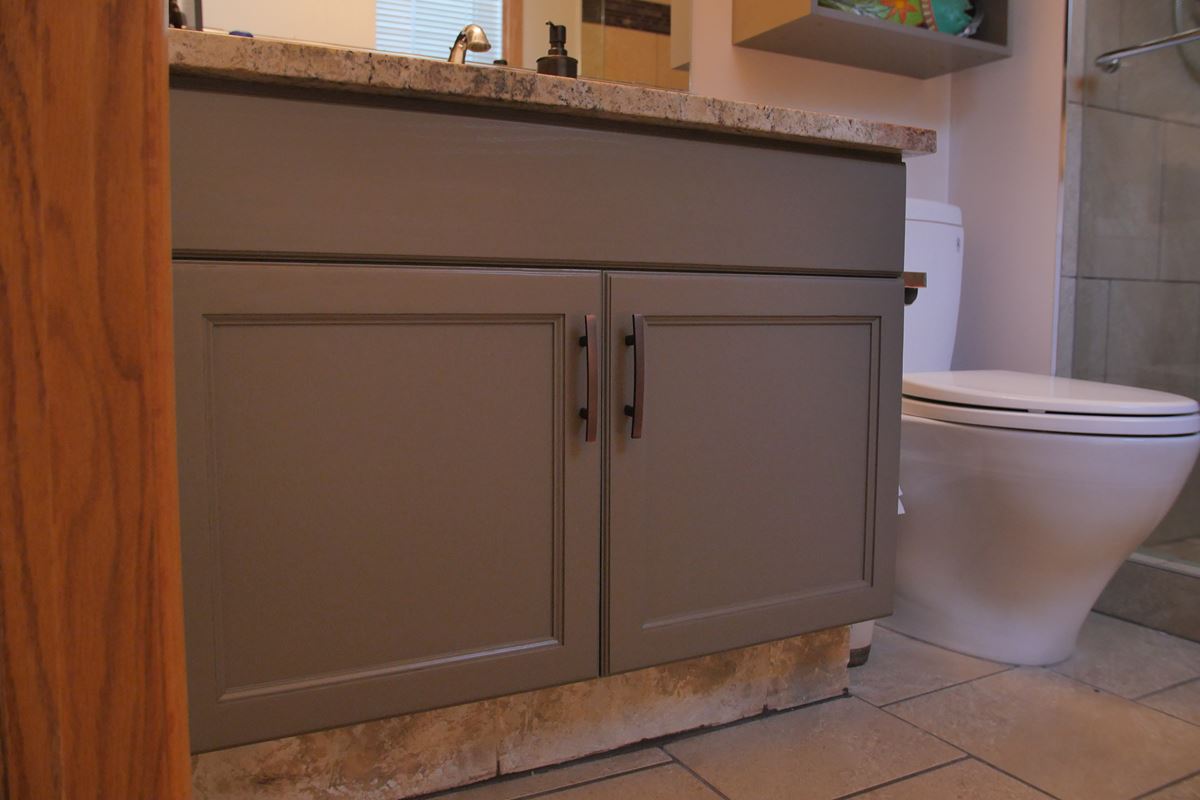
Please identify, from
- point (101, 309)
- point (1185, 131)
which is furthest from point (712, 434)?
point (1185, 131)

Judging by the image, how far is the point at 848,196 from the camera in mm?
1188

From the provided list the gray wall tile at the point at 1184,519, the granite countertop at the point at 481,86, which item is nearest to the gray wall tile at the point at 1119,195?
the gray wall tile at the point at 1184,519

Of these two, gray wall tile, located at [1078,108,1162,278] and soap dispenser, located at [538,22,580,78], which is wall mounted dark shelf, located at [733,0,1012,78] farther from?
soap dispenser, located at [538,22,580,78]

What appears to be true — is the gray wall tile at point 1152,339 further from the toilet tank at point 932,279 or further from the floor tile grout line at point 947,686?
the floor tile grout line at point 947,686

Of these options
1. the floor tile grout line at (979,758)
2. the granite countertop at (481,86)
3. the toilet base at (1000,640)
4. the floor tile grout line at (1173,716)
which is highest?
the granite countertop at (481,86)

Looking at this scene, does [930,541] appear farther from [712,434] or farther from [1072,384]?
[712,434]

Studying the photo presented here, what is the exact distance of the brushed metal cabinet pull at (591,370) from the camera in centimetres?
101

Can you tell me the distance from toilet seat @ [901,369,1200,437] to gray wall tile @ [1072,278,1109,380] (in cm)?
53

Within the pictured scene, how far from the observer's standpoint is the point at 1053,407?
1.38 meters

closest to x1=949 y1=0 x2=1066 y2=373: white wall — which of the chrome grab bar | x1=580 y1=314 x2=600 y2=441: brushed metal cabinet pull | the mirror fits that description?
the chrome grab bar

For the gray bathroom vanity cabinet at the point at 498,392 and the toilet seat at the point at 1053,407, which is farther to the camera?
the toilet seat at the point at 1053,407

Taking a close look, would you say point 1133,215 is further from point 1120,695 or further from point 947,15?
point 1120,695

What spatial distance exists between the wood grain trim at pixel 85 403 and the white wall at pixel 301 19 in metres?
1.23

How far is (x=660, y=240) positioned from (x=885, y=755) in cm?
77
